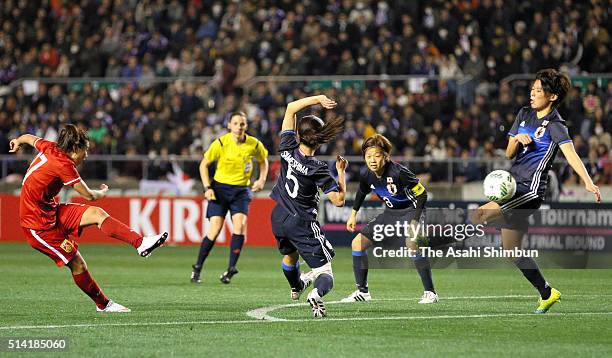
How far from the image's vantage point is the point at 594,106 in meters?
23.6

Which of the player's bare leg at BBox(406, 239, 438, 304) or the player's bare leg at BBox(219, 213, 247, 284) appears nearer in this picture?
the player's bare leg at BBox(406, 239, 438, 304)

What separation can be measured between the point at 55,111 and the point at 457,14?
10.4m

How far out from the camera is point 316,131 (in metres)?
10.3

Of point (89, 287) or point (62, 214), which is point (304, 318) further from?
point (62, 214)

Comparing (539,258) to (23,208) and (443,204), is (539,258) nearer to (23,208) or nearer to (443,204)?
(443,204)

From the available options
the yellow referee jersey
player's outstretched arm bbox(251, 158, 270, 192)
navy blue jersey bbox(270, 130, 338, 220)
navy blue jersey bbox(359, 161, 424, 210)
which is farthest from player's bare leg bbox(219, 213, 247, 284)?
navy blue jersey bbox(270, 130, 338, 220)

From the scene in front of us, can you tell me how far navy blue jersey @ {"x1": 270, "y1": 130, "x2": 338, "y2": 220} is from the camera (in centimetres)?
1038

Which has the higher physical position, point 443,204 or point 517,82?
point 517,82

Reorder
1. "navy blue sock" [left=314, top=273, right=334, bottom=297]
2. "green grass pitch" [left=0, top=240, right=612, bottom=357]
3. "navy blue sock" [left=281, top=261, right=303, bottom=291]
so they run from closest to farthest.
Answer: "green grass pitch" [left=0, top=240, right=612, bottom=357], "navy blue sock" [left=314, top=273, right=334, bottom=297], "navy blue sock" [left=281, top=261, right=303, bottom=291]

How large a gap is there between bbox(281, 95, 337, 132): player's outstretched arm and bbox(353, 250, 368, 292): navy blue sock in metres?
2.58

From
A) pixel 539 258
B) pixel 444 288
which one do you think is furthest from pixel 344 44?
pixel 444 288

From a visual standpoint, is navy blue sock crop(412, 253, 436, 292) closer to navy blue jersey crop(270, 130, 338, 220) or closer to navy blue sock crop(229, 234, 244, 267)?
navy blue jersey crop(270, 130, 338, 220)

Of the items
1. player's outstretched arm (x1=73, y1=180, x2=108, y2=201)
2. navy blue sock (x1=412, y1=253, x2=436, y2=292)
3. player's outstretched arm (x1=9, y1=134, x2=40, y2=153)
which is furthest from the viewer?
navy blue sock (x1=412, y1=253, x2=436, y2=292)

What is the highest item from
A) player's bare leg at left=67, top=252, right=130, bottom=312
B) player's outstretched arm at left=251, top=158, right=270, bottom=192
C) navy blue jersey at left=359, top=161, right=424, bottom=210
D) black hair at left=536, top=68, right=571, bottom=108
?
black hair at left=536, top=68, right=571, bottom=108
